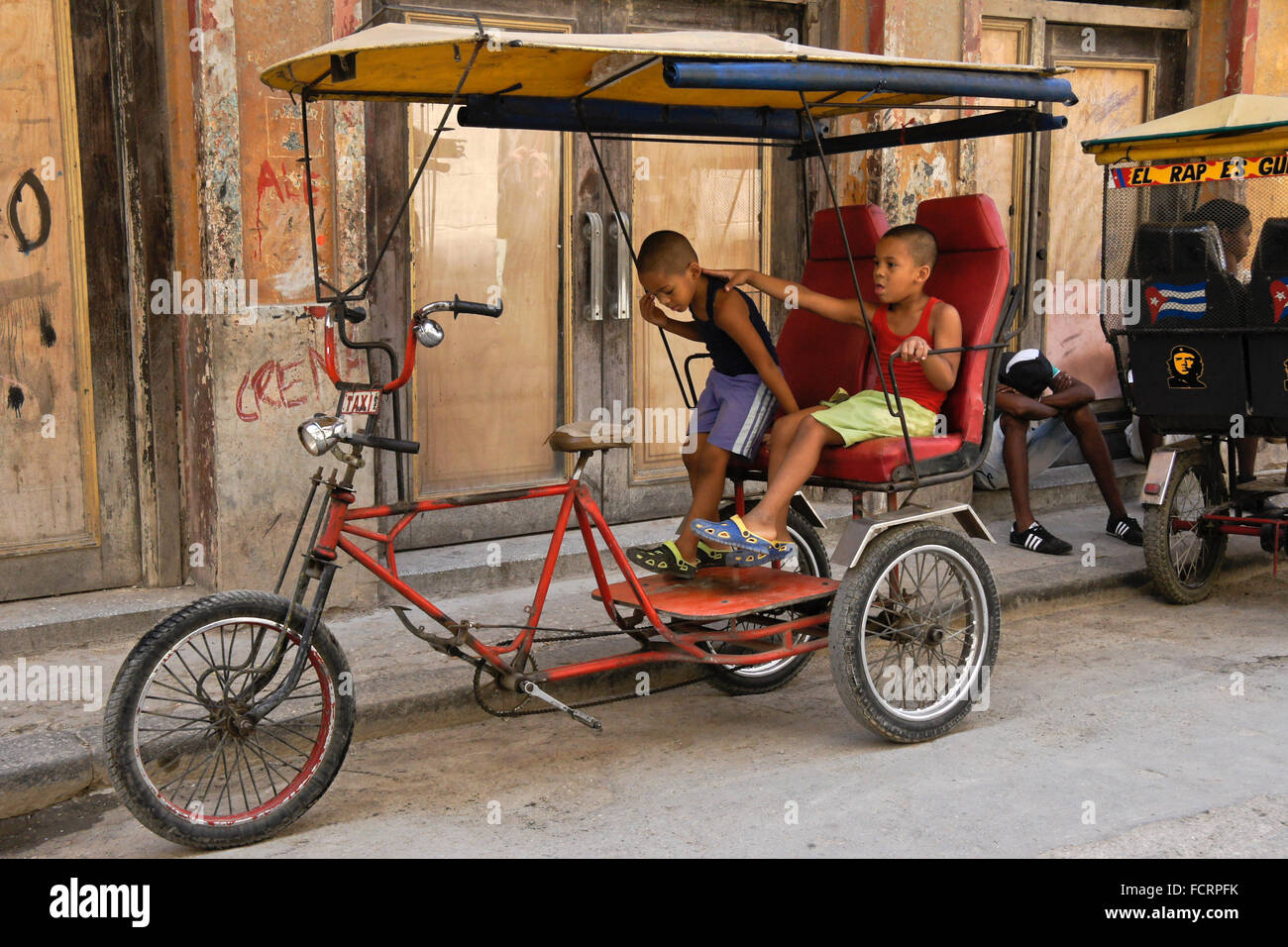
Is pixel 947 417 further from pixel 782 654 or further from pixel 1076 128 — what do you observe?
pixel 1076 128

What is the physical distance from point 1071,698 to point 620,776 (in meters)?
1.82

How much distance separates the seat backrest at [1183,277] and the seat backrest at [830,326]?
1590mm

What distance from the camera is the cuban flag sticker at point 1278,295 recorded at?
6031 mm

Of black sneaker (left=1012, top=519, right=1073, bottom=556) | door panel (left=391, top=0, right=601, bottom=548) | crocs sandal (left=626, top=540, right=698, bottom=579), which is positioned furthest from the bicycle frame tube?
black sneaker (left=1012, top=519, right=1073, bottom=556)

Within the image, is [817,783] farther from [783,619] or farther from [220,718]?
[220,718]

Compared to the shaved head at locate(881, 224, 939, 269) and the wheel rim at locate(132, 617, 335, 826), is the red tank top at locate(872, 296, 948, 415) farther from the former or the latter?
the wheel rim at locate(132, 617, 335, 826)

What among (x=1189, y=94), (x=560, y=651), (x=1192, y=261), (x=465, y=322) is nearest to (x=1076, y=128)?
(x=1189, y=94)

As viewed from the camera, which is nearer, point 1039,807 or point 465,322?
point 1039,807

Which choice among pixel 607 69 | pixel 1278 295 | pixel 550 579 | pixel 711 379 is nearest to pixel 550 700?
pixel 550 579

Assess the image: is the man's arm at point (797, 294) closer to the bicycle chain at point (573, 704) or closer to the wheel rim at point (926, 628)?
the wheel rim at point (926, 628)

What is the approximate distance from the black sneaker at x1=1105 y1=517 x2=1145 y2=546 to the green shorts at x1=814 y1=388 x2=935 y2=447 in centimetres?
309

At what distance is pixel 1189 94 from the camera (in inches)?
354

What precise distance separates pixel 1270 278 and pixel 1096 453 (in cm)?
172

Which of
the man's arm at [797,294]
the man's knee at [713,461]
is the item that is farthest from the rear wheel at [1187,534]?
the man's knee at [713,461]
